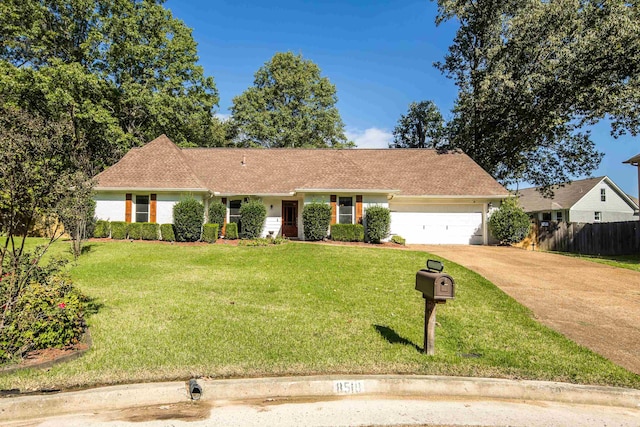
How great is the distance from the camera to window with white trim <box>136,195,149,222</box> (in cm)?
1864

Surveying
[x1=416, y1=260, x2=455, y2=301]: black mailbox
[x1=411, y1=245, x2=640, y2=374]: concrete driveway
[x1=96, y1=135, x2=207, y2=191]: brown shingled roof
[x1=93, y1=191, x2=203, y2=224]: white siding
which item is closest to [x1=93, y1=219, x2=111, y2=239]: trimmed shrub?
[x1=93, y1=191, x2=203, y2=224]: white siding

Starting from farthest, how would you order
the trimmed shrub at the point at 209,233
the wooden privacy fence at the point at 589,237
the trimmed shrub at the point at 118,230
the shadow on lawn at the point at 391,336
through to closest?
the wooden privacy fence at the point at 589,237, the trimmed shrub at the point at 118,230, the trimmed shrub at the point at 209,233, the shadow on lawn at the point at 391,336

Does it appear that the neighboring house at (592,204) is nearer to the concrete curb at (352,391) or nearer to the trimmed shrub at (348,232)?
the trimmed shrub at (348,232)

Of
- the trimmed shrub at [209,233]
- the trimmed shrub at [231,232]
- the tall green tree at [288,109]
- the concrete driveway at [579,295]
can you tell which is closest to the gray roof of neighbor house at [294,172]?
the trimmed shrub at [209,233]

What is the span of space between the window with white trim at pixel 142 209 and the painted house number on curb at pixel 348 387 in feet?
56.7

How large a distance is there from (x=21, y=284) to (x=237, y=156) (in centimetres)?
1927

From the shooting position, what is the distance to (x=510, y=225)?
1948cm

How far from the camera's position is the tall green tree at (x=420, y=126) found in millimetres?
35188

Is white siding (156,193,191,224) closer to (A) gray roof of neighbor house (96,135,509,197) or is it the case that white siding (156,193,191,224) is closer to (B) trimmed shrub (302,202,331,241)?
(A) gray roof of neighbor house (96,135,509,197)

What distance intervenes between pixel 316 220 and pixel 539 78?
16.1 m

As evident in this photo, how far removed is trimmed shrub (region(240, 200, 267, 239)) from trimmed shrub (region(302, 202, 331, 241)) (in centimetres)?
236

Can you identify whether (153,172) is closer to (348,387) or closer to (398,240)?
(398,240)

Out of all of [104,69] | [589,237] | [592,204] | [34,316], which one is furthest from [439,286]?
[592,204]

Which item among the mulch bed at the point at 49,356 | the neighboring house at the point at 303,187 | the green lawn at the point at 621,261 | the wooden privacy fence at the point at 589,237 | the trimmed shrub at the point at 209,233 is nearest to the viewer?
the mulch bed at the point at 49,356
